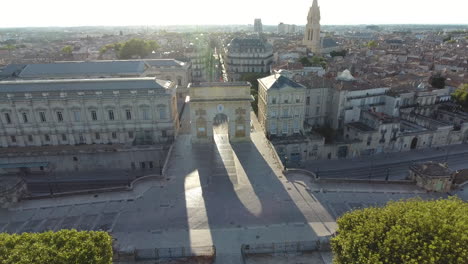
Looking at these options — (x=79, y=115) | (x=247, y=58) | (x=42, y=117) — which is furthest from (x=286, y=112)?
(x=247, y=58)

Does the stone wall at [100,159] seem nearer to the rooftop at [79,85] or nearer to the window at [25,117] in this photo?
the window at [25,117]

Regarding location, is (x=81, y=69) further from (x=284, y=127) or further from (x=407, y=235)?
(x=407, y=235)

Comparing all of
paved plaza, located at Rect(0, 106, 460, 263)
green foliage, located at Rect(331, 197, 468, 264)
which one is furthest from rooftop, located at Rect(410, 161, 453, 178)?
green foliage, located at Rect(331, 197, 468, 264)

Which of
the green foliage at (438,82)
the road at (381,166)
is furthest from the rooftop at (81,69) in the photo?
the green foliage at (438,82)

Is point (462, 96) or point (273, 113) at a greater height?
point (273, 113)

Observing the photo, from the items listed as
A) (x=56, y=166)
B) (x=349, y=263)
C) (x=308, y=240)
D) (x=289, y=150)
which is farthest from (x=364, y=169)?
(x=56, y=166)

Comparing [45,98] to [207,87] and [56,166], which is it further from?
[207,87]
